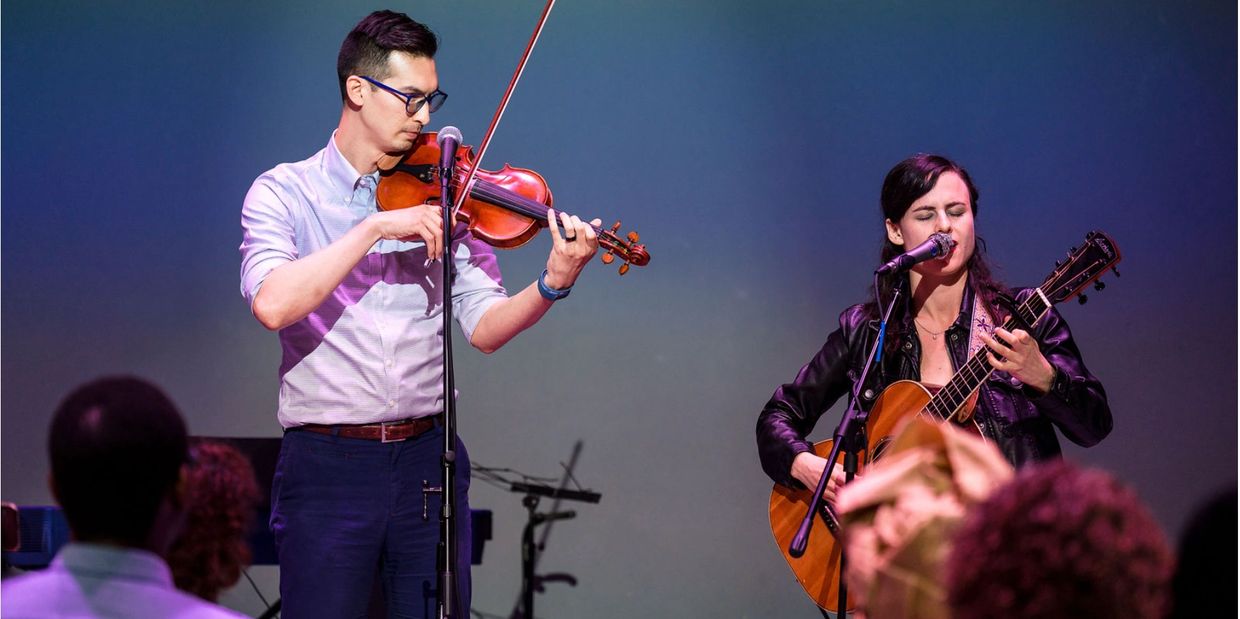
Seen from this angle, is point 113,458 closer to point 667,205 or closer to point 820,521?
point 820,521

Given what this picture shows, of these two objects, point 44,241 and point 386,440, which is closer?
point 386,440

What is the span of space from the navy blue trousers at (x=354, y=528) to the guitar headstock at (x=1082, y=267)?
1573 millimetres

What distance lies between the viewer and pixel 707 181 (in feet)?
14.2

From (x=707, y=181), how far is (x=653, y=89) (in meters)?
0.41

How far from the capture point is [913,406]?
2.94 metres

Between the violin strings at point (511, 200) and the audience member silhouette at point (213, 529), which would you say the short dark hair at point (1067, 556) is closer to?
the audience member silhouette at point (213, 529)

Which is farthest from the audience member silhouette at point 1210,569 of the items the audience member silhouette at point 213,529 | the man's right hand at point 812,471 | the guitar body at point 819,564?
the guitar body at point 819,564

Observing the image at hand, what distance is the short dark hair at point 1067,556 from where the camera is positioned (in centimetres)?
91

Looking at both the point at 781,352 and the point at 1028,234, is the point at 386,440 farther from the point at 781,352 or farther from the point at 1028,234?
the point at 1028,234

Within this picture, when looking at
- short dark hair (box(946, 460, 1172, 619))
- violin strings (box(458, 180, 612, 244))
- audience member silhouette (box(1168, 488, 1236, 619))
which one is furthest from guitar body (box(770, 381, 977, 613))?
short dark hair (box(946, 460, 1172, 619))

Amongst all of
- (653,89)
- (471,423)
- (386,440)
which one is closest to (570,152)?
(653,89)

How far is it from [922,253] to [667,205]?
1726 mm

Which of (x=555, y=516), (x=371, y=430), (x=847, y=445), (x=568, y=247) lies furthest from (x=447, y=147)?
(x=555, y=516)

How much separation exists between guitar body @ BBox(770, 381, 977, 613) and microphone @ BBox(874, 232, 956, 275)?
0.37 m
